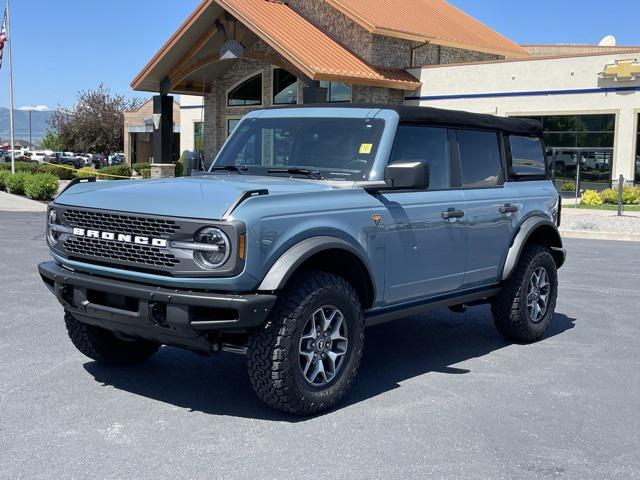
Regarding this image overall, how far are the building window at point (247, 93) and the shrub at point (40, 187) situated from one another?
500 inches

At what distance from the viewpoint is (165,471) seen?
3934 mm

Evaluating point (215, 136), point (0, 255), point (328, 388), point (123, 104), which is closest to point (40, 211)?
point (0, 255)

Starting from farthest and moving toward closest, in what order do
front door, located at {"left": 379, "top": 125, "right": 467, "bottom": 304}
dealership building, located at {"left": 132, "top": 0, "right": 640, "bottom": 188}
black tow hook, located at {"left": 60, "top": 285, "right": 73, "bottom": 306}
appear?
1. dealership building, located at {"left": 132, "top": 0, "right": 640, "bottom": 188}
2. front door, located at {"left": 379, "top": 125, "right": 467, "bottom": 304}
3. black tow hook, located at {"left": 60, "top": 285, "right": 73, "bottom": 306}

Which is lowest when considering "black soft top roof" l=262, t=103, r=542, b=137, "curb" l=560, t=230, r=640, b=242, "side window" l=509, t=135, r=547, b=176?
"curb" l=560, t=230, r=640, b=242

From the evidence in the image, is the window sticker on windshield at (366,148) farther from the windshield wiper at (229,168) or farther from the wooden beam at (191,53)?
the wooden beam at (191,53)

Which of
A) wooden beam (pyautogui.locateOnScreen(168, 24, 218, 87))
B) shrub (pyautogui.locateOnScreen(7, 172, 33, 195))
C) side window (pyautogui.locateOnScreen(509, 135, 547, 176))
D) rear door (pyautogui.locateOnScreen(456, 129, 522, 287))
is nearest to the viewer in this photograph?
rear door (pyautogui.locateOnScreen(456, 129, 522, 287))

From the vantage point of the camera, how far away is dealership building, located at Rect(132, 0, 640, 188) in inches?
1023

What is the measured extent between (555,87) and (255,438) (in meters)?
24.8

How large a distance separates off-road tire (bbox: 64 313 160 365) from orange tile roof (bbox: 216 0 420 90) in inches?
777

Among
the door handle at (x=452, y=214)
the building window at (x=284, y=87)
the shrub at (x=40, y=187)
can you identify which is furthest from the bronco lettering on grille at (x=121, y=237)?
the building window at (x=284, y=87)

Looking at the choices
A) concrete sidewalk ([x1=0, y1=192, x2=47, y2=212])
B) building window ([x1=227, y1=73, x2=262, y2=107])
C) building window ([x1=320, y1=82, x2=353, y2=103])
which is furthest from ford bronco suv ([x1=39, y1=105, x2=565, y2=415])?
building window ([x1=227, y1=73, x2=262, y2=107])

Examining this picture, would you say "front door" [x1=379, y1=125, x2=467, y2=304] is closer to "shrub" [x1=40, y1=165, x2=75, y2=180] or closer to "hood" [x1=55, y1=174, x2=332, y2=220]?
"hood" [x1=55, y1=174, x2=332, y2=220]

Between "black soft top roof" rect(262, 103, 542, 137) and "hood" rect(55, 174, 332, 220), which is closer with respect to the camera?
"hood" rect(55, 174, 332, 220)

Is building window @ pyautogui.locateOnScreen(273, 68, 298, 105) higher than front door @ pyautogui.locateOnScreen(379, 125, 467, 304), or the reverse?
building window @ pyautogui.locateOnScreen(273, 68, 298, 105)
